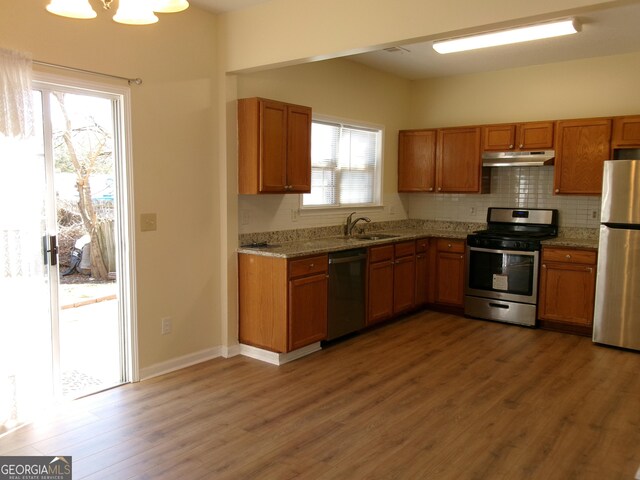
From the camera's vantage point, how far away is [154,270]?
153 inches

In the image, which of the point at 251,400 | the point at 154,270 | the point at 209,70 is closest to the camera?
the point at 251,400

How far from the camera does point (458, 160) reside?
6039mm

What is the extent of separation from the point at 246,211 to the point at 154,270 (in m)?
1.02

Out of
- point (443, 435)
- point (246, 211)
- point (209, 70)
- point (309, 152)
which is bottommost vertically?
point (443, 435)

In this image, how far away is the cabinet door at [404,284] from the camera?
5.50 m

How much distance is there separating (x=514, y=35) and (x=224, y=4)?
7.72ft

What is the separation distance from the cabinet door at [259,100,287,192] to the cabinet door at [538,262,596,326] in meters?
2.93

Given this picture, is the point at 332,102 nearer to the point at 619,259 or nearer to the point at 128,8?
the point at 619,259

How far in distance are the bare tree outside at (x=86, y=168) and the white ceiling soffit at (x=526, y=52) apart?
8.96ft

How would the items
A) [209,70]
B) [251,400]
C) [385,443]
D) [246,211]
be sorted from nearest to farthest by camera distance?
[385,443]
[251,400]
[209,70]
[246,211]

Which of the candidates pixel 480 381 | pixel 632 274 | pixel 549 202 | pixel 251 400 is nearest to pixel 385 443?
pixel 251 400

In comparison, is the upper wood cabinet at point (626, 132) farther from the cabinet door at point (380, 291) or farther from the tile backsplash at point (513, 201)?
the cabinet door at point (380, 291)

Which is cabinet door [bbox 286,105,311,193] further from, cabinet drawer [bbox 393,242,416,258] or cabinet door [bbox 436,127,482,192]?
cabinet door [bbox 436,127,482,192]

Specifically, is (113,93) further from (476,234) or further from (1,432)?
(476,234)
